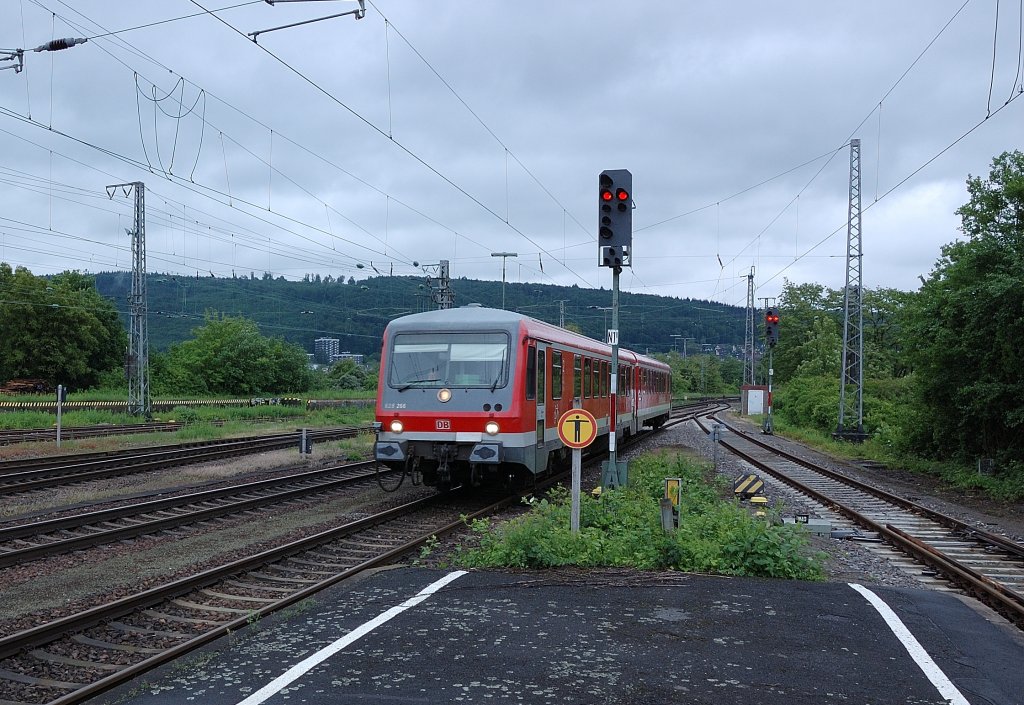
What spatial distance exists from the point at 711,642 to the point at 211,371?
226 feet

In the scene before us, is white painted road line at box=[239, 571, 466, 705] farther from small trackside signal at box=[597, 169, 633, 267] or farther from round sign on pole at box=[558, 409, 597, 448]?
small trackside signal at box=[597, 169, 633, 267]

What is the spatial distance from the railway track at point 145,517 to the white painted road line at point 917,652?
9.01 meters

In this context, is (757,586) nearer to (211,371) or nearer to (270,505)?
(270,505)

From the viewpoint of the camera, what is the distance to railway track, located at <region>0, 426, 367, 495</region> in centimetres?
1744

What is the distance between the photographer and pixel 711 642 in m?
6.12

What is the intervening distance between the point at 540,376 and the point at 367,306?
6572cm

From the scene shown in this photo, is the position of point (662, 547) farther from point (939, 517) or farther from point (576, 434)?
point (939, 517)

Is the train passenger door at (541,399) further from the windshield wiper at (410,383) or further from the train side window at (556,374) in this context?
the windshield wiper at (410,383)

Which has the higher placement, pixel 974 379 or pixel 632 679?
pixel 974 379

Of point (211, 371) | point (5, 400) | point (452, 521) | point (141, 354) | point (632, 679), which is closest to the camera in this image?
point (632, 679)

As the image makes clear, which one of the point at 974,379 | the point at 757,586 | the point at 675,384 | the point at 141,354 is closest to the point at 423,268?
the point at 141,354

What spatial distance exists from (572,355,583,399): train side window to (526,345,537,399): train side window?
315cm

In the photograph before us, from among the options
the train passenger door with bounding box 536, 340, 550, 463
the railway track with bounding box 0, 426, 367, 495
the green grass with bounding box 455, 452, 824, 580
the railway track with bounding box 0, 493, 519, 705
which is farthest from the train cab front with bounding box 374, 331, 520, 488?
the railway track with bounding box 0, 426, 367, 495

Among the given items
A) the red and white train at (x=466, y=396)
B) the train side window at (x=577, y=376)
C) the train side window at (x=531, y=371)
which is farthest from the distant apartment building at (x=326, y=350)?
the train side window at (x=531, y=371)
